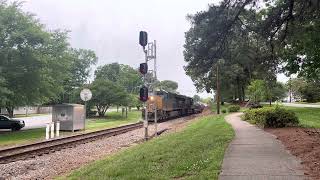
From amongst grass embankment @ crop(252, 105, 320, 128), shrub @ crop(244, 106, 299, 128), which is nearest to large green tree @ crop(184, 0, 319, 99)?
shrub @ crop(244, 106, 299, 128)

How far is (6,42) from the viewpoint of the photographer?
33781 millimetres

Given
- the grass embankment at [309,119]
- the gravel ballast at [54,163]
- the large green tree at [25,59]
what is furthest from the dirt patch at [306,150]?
the large green tree at [25,59]

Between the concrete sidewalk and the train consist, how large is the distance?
23.9 m

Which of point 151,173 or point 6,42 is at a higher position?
point 6,42

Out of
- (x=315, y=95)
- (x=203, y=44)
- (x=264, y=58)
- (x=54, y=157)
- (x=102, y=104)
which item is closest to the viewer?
(x=203, y=44)

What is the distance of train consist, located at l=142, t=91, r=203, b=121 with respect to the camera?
49631 millimetres

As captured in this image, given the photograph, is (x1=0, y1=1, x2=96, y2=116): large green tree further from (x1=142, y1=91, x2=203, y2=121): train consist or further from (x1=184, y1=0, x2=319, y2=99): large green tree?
(x1=184, y1=0, x2=319, y2=99): large green tree

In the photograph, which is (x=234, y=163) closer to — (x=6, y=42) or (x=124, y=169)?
(x=124, y=169)

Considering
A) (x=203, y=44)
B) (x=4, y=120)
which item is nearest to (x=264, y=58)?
(x=203, y=44)

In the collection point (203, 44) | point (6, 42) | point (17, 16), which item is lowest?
point (203, 44)

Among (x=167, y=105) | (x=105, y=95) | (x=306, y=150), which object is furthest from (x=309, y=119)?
(x=105, y=95)

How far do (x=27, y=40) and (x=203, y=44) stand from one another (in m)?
22.0

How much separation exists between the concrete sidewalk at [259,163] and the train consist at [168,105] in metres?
23.9

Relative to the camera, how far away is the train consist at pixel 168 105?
49.6 metres
